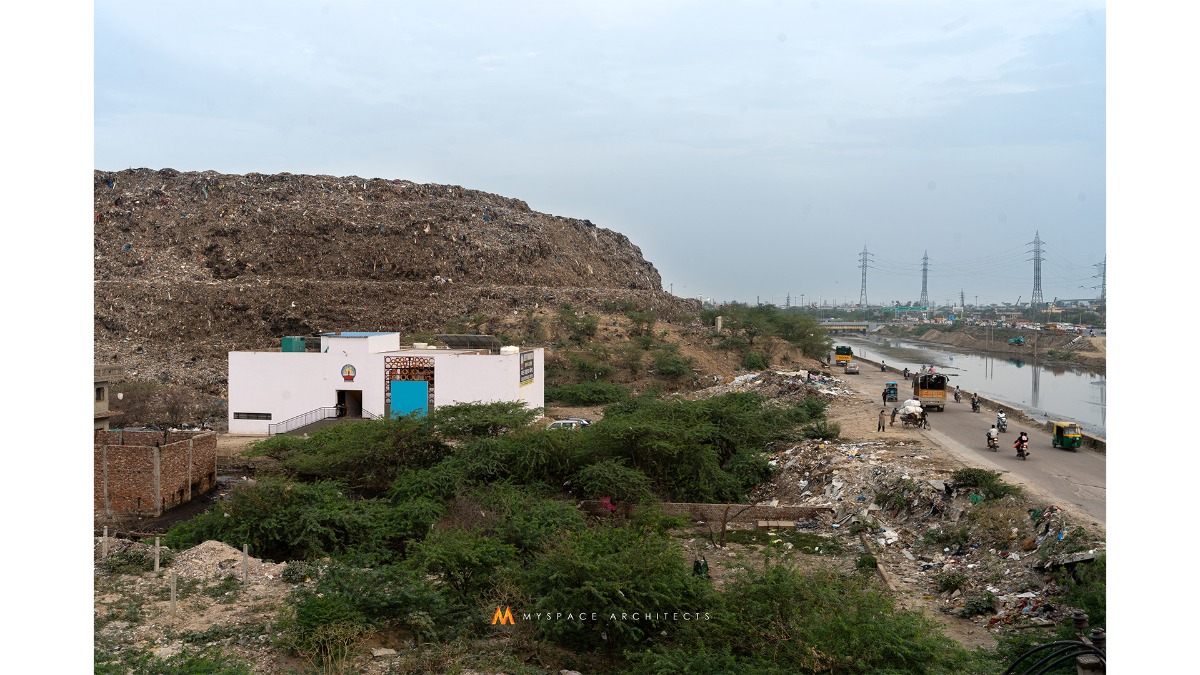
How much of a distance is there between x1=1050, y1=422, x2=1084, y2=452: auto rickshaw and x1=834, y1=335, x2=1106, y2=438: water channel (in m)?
12.1

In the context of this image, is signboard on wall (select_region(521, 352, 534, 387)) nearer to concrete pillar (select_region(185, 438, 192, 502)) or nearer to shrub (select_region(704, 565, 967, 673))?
concrete pillar (select_region(185, 438, 192, 502))

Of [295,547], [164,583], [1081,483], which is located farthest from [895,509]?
[164,583]

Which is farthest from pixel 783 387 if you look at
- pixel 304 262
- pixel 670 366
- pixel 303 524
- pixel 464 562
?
pixel 304 262

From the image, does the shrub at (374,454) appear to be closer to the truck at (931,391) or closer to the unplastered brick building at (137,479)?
the unplastered brick building at (137,479)

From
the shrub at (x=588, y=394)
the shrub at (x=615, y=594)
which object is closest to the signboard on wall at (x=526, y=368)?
the shrub at (x=588, y=394)

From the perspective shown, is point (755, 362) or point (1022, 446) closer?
point (1022, 446)

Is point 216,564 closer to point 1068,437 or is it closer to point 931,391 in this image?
point 1068,437

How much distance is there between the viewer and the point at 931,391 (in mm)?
29625

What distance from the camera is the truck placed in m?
29.2

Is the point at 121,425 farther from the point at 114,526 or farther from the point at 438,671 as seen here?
the point at 438,671

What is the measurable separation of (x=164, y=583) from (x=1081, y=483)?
18.1 meters

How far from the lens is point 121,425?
30469mm

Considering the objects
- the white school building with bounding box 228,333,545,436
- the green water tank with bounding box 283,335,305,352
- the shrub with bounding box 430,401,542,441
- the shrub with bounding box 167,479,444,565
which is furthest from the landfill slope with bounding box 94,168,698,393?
the shrub with bounding box 167,479,444,565

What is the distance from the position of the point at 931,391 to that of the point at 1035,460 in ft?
33.4
